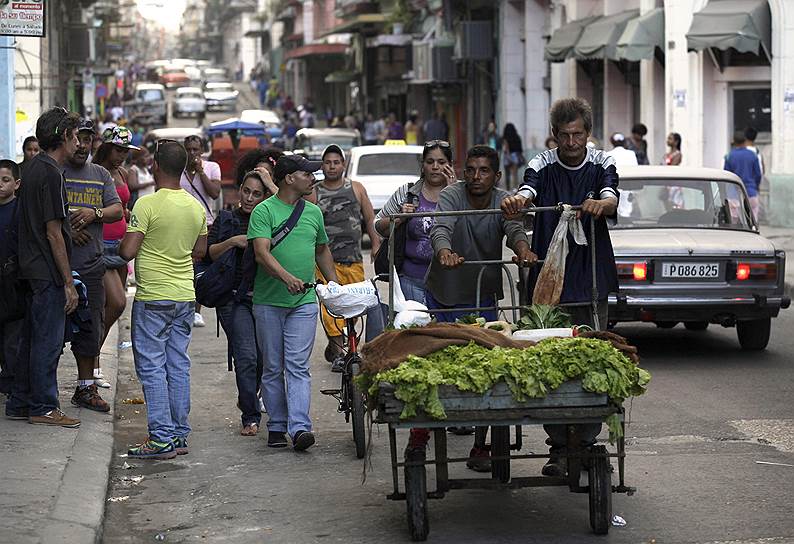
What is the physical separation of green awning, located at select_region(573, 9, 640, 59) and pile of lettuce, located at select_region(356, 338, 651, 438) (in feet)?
77.4

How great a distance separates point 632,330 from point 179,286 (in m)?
6.50

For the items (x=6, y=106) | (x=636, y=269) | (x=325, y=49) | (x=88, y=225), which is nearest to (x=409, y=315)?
(x=88, y=225)

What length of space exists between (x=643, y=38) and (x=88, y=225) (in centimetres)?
2043

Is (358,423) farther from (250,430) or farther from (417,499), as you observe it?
(417,499)

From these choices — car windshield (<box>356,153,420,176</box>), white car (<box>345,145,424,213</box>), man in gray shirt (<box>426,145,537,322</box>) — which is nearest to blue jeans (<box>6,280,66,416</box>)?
man in gray shirt (<box>426,145,537,322</box>)

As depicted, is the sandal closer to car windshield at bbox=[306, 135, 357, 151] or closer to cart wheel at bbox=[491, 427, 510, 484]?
cart wheel at bbox=[491, 427, 510, 484]

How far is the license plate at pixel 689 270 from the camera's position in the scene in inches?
453

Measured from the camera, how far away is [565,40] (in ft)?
108

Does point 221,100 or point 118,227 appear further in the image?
point 221,100

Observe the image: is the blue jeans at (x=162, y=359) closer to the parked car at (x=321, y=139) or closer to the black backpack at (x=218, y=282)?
the black backpack at (x=218, y=282)

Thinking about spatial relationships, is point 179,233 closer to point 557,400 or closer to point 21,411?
point 21,411

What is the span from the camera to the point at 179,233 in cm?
851

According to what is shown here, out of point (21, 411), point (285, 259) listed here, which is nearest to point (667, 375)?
point (285, 259)

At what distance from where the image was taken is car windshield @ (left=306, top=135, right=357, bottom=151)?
116ft
